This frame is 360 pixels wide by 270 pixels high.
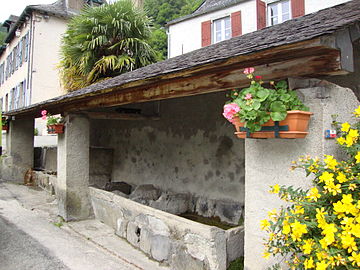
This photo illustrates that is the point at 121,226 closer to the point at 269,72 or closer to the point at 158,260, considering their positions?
the point at 158,260

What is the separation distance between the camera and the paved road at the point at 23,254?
3.43 metres

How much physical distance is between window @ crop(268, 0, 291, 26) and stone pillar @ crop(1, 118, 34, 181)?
815 centimetres

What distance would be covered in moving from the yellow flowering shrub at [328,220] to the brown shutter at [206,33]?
329 inches

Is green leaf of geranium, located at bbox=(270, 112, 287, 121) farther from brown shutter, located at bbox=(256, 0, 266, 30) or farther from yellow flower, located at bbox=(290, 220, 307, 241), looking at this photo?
brown shutter, located at bbox=(256, 0, 266, 30)

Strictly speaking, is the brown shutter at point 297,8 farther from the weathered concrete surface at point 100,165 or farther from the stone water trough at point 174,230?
the weathered concrete surface at point 100,165

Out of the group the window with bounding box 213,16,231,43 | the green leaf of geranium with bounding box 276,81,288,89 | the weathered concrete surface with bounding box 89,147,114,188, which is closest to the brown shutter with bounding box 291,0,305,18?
the window with bounding box 213,16,231,43

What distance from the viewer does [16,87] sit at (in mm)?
15266

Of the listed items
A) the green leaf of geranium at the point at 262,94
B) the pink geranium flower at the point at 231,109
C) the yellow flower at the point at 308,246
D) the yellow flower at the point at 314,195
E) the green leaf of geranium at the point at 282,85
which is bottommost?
the yellow flower at the point at 308,246

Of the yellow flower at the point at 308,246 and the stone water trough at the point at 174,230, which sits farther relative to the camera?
the stone water trough at the point at 174,230

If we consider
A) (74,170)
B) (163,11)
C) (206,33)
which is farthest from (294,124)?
(163,11)

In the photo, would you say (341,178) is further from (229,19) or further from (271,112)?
(229,19)

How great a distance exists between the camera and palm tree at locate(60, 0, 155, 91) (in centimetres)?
880

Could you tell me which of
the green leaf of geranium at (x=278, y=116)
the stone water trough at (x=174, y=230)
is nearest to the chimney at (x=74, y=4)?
the stone water trough at (x=174, y=230)

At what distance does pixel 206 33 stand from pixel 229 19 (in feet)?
2.84
